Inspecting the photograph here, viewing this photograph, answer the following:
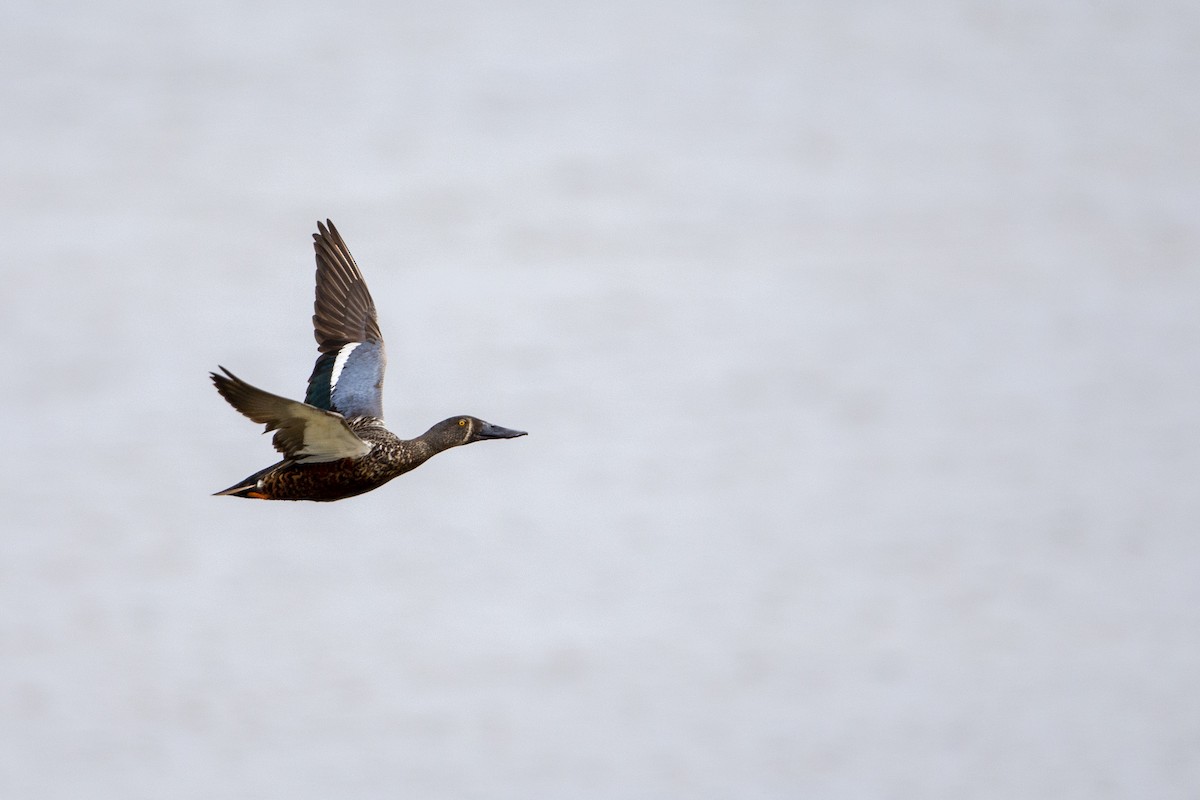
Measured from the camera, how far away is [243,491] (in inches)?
413

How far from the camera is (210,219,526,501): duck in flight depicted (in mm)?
9750

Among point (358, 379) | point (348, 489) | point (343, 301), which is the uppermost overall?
point (343, 301)

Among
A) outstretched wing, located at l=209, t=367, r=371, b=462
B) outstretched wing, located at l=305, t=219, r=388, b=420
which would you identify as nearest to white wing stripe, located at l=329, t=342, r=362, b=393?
outstretched wing, located at l=305, t=219, r=388, b=420

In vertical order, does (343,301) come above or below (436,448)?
above

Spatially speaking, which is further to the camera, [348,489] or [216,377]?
[348,489]

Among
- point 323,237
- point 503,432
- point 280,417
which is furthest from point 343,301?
point 280,417

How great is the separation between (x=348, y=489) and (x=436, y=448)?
779 mm

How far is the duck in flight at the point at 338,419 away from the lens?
9750 millimetres

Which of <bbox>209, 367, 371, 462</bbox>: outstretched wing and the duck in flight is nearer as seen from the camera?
<bbox>209, 367, 371, 462</bbox>: outstretched wing

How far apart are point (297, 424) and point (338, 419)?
254 mm

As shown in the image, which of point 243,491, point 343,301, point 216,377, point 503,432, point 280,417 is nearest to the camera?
point 216,377

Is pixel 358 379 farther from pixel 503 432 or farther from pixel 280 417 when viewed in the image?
pixel 280 417

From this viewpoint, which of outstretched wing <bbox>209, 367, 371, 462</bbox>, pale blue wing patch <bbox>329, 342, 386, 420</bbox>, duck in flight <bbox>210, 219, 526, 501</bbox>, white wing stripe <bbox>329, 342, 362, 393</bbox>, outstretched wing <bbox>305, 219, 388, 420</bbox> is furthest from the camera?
white wing stripe <bbox>329, 342, 362, 393</bbox>

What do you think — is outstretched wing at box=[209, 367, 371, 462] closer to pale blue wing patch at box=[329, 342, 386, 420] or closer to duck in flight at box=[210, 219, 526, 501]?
duck in flight at box=[210, 219, 526, 501]
